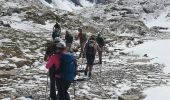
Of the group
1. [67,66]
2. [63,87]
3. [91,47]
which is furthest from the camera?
[91,47]

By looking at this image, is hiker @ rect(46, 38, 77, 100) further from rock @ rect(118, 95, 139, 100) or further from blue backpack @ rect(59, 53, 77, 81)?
rock @ rect(118, 95, 139, 100)

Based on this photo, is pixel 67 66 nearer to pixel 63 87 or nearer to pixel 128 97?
pixel 63 87

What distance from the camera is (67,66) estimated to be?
12.8 m

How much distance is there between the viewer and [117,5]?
194m

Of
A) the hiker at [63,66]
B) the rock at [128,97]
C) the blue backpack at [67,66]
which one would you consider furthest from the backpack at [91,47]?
the blue backpack at [67,66]

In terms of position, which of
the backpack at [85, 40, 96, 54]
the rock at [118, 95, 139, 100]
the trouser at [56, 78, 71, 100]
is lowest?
the rock at [118, 95, 139, 100]

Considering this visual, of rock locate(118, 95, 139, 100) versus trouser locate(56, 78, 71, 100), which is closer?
trouser locate(56, 78, 71, 100)

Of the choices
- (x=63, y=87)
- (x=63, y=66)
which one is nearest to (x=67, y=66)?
(x=63, y=66)

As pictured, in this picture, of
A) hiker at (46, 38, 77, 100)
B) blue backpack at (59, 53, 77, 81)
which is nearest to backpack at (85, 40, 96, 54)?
hiker at (46, 38, 77, 100)

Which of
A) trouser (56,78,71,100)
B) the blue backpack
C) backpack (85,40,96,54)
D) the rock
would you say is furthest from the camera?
backpack (85,40,96,54)

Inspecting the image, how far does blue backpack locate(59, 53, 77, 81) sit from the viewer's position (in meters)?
12.8

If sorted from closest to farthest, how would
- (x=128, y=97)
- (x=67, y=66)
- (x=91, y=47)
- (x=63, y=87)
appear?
1. (x=67, y=66)
2. (x=63, y=87)
3. (x=128, y=97)
4. (x=91, y=47)

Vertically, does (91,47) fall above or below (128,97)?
above

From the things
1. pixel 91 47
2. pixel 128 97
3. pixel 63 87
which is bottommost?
pixel 128 97
